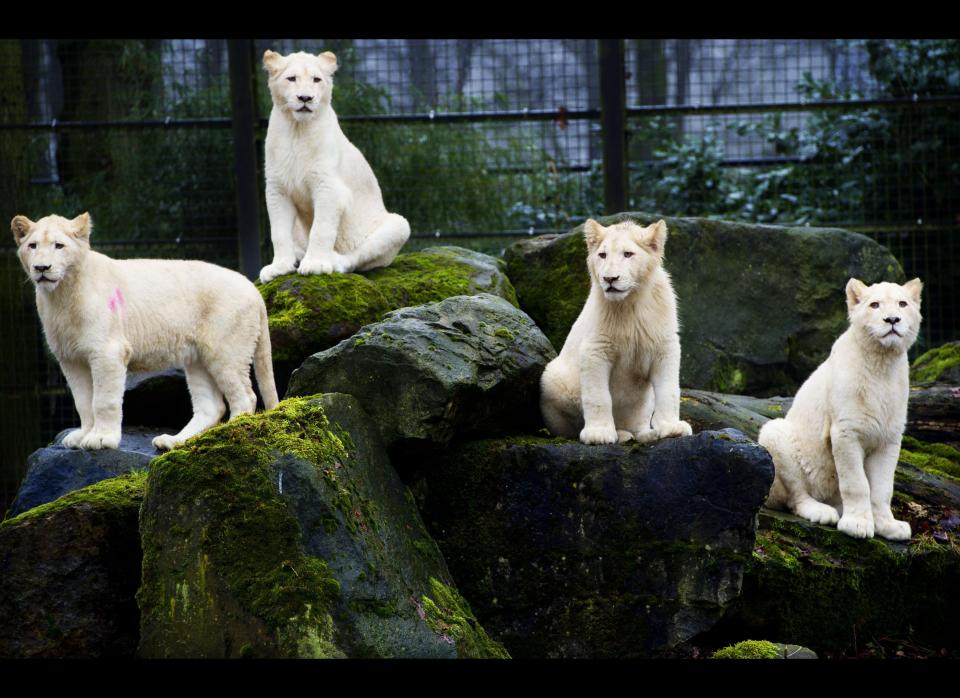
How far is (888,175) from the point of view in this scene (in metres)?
11.5

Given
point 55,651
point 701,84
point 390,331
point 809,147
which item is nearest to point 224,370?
point 390,331

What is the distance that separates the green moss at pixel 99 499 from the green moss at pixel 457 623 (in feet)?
5.66

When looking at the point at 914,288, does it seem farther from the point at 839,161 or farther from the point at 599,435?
the point at 839,161

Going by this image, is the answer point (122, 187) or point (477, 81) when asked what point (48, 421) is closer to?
point (122, 187)

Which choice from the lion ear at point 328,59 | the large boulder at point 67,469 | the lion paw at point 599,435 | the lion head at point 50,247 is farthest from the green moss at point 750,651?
the lion ear at point 328,59

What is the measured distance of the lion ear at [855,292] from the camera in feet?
24.0

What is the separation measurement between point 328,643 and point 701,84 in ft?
26.6

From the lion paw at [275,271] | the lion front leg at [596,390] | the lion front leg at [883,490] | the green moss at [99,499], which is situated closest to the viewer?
the green moss at [99,499]

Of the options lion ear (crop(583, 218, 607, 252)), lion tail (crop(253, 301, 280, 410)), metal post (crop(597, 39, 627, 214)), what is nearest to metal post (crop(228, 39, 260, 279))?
lion tail (crop(253, 301, 280, 410))

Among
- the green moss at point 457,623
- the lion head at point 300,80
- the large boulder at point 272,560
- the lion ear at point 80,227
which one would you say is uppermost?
the lion head at point 300,80

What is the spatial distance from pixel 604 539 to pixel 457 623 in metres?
1.08

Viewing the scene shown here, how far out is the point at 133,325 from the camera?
24.4 ft

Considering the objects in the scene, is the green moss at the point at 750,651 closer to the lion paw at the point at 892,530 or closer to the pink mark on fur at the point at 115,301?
the lion paw at the point at 892,530

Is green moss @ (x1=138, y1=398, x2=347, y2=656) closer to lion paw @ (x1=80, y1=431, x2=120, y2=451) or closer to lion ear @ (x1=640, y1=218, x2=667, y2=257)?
lion paw @ (x1=80, y1=431, x2=120, y2=451)
